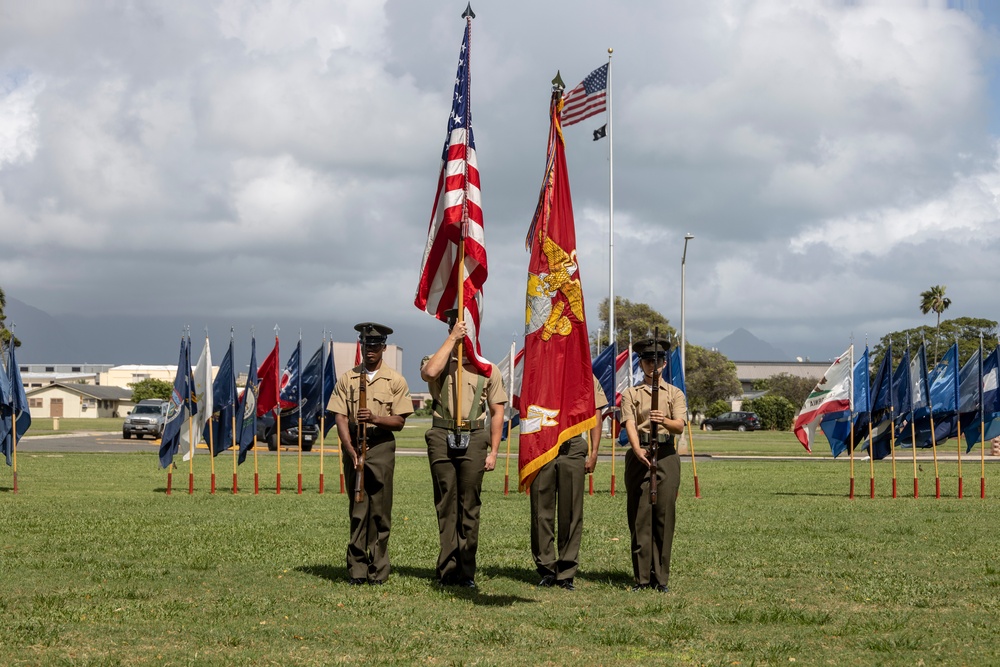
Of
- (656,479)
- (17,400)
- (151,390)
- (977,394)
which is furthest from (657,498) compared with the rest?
(151,390)

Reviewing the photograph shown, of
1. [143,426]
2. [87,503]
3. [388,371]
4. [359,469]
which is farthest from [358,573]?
[143,426]

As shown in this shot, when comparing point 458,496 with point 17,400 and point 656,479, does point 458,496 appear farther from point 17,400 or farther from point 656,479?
point 17,400

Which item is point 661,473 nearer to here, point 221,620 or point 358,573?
point 358,573

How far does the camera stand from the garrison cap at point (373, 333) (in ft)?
34.9

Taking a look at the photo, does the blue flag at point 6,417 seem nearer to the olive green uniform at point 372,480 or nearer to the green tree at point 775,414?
the olive green uniform at point 372,480

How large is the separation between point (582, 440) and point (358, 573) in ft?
7.78

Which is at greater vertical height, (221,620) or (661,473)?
(661,473)

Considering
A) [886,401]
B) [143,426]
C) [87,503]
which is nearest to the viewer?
[87,503]

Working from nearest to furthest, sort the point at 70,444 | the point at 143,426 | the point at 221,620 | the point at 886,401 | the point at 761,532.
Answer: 1. the point at 221,620
2. the point at 761,532
3. the point at 886,401
4. the point at 70,444
5. the point at 143,426

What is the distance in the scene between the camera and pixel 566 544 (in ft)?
34.8

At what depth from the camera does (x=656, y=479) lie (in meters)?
10.5

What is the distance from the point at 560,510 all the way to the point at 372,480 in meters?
1.70

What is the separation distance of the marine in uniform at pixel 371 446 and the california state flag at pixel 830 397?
1339cm

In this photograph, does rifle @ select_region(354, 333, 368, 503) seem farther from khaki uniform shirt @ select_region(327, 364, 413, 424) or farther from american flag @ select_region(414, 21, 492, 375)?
american flag @ select_region(414, 21, 492, 375)
